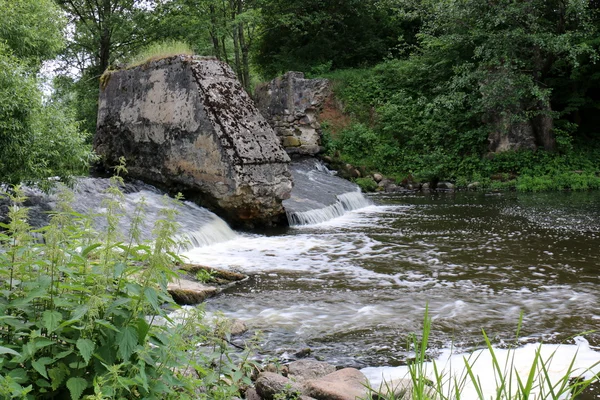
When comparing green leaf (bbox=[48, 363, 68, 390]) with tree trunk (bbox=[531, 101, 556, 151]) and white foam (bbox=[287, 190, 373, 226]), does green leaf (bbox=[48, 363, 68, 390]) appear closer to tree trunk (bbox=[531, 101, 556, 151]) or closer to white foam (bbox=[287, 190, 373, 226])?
white foam (bbox=[287, 190, 373, 226])

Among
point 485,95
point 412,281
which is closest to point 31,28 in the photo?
point 412,281

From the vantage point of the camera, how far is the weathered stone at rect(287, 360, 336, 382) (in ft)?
12.8

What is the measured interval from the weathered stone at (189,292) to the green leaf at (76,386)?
141 inches

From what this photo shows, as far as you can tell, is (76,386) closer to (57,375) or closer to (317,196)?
(57,375)

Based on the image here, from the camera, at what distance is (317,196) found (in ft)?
46.8

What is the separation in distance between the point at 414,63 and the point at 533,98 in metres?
5.29

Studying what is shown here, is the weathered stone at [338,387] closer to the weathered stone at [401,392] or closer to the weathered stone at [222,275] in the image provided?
the weathered stone at [401,392]

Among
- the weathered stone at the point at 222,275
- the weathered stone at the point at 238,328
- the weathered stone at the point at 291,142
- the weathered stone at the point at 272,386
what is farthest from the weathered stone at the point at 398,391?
the weathered stone at the point at 291,142

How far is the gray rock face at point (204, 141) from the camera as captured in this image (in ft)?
34.6

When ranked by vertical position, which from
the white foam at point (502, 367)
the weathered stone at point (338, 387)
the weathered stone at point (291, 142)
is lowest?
the white foam at point (502, 367)

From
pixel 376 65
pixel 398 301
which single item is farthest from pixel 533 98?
pixel 398 301

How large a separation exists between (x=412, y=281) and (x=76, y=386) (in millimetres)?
5288

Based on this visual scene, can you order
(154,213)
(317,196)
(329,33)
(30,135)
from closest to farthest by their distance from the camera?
(30,135), (154,213), (317,196), (329,33)

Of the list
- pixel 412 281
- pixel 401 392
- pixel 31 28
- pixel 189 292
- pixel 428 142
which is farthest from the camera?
pixel 428 142
